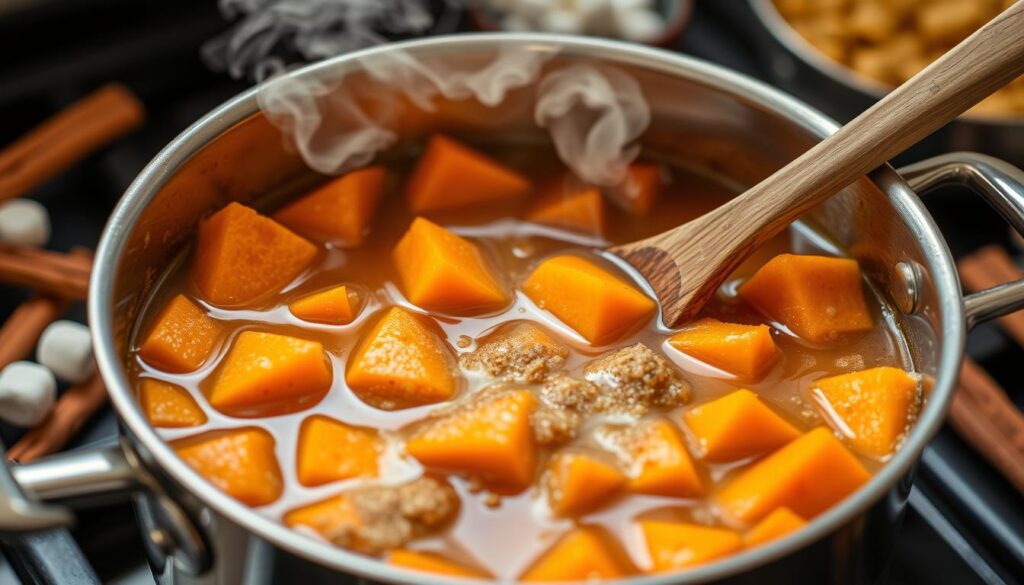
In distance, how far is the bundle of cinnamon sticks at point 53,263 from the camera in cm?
134

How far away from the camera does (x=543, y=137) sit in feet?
4.83

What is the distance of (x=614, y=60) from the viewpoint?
133 centimetres

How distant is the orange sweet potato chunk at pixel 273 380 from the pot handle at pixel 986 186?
0.66 meters

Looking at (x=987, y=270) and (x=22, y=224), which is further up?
(x=987, y=270)

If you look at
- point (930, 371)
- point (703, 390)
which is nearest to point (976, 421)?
point (930, 371)

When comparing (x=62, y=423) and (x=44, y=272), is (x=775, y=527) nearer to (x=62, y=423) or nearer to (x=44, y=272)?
(x=62, y=423)

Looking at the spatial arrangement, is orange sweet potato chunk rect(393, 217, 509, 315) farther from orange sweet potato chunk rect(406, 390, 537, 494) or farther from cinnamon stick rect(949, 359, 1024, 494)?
cinnamon stick rect(949, 359, 1024, 494)

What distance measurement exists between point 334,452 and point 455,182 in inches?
19.5

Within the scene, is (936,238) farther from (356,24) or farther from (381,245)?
(356,24)

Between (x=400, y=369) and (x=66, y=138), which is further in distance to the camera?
(x=66, y=138)

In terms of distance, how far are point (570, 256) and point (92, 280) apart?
577 mm

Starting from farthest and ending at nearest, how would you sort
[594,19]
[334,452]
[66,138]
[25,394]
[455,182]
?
[594,19]
[66,138]
[455,182]
[25,394]
[334,452]

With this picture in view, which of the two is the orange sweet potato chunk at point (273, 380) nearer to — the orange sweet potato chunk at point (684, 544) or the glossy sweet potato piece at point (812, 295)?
the orange sweet potato chunk at point (684, 544)

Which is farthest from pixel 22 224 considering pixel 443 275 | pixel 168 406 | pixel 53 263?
pixel 443 275
